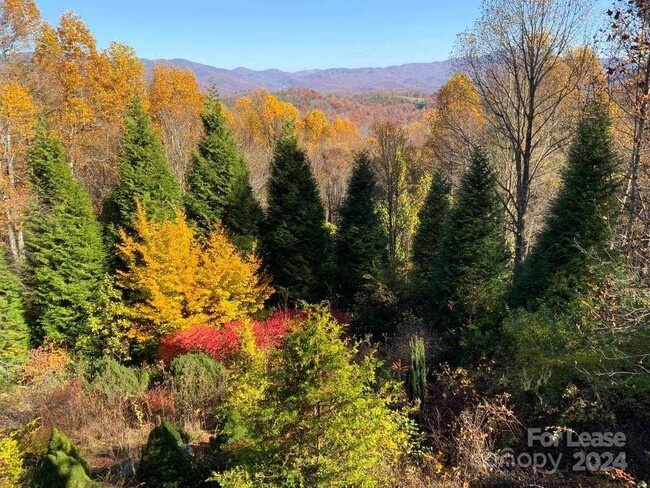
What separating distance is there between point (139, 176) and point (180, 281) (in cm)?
534

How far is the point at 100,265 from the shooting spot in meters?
14.8

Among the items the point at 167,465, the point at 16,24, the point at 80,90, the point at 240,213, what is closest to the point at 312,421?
the point at 167,465

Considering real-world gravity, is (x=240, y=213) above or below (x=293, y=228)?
above

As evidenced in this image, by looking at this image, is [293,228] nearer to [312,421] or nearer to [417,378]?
[417,378]

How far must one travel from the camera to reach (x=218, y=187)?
16312mm

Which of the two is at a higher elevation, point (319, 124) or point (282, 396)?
point (319, 124)

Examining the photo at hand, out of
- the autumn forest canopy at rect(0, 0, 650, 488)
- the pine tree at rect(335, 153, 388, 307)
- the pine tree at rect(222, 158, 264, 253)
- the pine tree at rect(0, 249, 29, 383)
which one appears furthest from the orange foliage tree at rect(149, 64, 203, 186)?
Answer: the pine tree at rect(0, 249, 29, 383)

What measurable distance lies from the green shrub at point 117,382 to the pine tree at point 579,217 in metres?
10.5

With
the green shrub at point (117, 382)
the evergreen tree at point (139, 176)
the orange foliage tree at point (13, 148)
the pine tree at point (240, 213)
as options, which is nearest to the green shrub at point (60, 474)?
the green shrub at point (117, 382)

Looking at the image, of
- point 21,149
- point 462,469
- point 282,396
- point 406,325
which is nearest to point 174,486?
point 282,396

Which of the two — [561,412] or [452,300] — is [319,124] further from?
[561,412]

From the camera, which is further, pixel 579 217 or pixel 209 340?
pixel 209 340

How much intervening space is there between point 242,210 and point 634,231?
43.6 feet

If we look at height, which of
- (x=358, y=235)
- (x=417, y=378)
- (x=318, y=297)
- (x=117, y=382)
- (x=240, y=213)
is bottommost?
(x=318, y=297)
